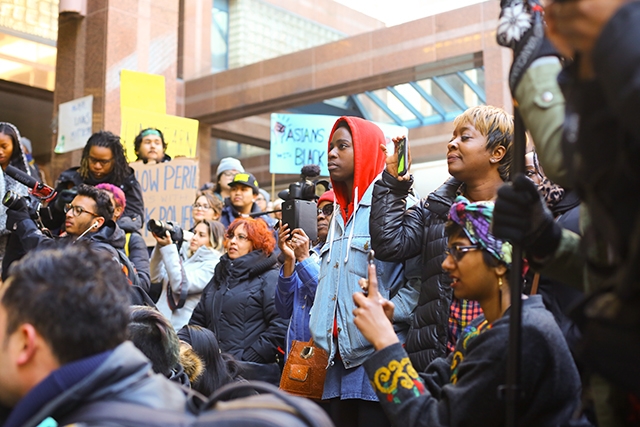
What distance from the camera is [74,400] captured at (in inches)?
68.1

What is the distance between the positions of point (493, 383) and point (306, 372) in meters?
2.04

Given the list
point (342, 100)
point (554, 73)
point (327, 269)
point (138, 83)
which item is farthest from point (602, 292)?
point (342, 100)

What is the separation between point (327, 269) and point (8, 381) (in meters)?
2.61

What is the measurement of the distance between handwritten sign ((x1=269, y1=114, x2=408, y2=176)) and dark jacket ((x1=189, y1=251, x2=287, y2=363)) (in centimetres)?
362

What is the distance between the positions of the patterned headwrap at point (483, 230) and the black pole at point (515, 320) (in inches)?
19.1

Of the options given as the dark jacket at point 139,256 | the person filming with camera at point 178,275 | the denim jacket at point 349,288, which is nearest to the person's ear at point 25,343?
the denim jacket at point 349,288

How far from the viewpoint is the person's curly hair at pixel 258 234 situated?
630 centimetres

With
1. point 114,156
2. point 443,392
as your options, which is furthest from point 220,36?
point 443,392

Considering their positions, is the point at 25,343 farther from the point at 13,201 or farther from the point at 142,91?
the point at 142,91

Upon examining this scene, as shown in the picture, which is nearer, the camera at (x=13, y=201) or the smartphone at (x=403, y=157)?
the smartphone at (x=403, y=157)

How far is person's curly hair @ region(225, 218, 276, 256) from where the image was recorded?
630cm

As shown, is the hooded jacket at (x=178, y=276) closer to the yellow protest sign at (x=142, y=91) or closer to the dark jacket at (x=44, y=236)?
the dark jacket at (x=44, y=236)

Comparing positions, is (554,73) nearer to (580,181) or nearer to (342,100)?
→ (580,181)

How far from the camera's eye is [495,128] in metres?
4.02
